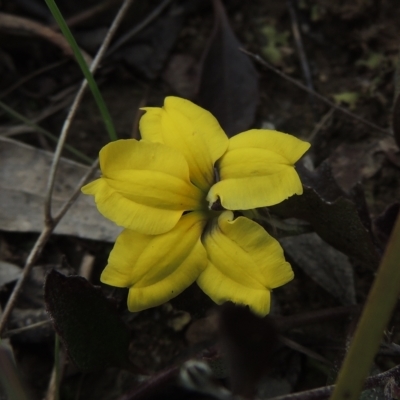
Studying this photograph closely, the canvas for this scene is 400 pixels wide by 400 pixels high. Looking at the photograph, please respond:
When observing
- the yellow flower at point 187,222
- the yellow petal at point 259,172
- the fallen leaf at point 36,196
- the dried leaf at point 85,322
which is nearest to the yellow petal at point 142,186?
the yellow flower at point 187,222

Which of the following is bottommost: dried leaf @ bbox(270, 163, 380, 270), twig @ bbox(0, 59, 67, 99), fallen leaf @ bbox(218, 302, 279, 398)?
twig @ bbox(0, 59, 67, 99)

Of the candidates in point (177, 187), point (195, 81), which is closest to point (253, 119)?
point (195, 81)

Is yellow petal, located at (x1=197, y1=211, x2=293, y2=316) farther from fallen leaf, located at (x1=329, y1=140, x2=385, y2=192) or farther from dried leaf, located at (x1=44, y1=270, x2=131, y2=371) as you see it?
fallen leaf, located at (x1=329, y1=140, x2=385, y2=192)

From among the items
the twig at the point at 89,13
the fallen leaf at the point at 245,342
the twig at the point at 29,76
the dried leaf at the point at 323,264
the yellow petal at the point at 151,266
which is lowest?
the twig at the point at 29,76

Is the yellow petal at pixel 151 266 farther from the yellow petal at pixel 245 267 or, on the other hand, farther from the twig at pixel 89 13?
the twig at pixel 89 13

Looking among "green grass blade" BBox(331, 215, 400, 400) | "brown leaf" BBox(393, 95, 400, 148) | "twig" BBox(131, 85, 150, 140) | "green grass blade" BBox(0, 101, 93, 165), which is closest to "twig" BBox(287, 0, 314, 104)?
"brown leaf" BBox(393, 95, 400, 148)

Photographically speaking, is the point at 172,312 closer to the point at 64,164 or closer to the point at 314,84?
the point at 64,164
